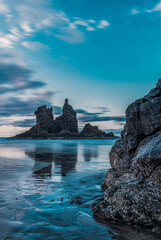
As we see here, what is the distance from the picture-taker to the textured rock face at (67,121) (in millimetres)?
191975

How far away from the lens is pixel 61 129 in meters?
192

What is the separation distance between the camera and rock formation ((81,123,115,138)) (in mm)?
173875

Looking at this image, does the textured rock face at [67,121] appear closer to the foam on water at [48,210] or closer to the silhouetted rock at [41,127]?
the silhouetted rock at [41,127]

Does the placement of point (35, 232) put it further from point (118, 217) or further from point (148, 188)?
point (148, 188)

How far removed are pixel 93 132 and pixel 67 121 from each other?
2913 cm

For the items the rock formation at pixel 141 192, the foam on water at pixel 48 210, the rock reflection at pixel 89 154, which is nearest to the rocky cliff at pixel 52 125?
the rock reflection at pixel 89 154

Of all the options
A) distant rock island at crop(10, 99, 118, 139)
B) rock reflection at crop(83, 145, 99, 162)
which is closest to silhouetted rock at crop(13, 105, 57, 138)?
distant rock island at crop(10, 99, 118, 139)

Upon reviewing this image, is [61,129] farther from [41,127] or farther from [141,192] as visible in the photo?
[141,192]

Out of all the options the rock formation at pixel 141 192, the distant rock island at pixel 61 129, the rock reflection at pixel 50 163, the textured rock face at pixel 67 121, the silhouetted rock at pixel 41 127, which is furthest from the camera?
the textured rock face at pixel 67 121

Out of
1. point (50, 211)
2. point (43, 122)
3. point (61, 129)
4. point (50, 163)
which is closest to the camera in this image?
point (50, 211)

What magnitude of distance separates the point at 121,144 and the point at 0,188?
20.0ft

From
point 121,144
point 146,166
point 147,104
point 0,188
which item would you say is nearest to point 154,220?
point 146,166

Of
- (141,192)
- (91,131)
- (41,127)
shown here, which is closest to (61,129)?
(41,127)

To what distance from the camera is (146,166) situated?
6.30 meters
